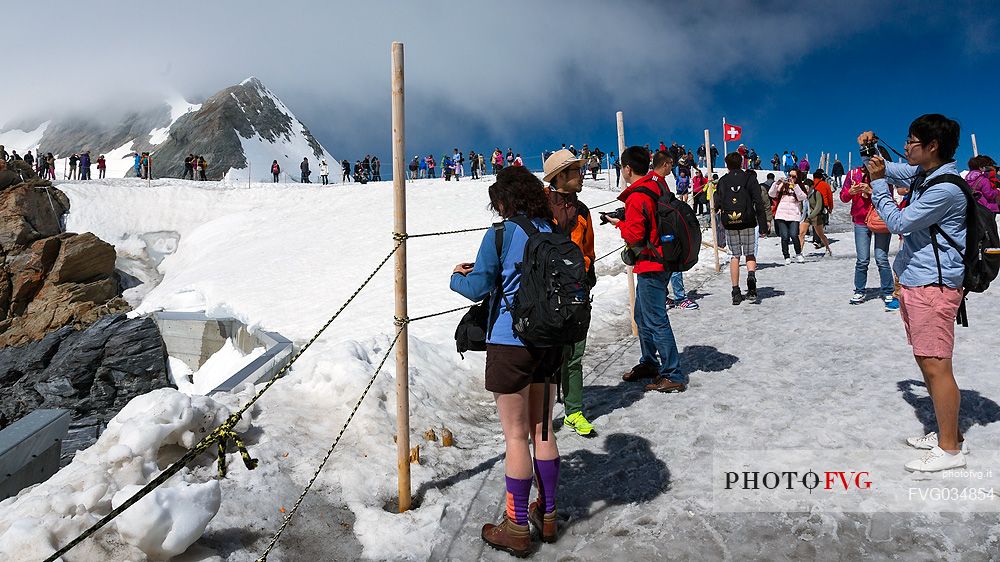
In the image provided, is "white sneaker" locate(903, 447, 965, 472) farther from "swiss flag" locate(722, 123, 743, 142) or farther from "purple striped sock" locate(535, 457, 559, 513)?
"swiss flag" locate(722, 123, 743, 142)

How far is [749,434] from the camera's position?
4.60m

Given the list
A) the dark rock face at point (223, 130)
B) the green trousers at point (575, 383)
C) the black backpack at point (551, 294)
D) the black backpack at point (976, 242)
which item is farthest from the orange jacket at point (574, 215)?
the dark rock face at point (223, 130)

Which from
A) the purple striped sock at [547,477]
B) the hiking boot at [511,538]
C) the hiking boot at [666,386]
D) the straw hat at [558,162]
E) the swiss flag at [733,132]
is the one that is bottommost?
the hiking boot at [511,538]

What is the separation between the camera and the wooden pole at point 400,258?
3.53 meters

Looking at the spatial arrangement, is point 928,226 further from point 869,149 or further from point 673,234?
point 673,234

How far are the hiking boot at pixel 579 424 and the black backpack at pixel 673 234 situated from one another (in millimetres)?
1622

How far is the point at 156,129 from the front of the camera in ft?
383

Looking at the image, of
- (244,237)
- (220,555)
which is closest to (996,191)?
(220,555)

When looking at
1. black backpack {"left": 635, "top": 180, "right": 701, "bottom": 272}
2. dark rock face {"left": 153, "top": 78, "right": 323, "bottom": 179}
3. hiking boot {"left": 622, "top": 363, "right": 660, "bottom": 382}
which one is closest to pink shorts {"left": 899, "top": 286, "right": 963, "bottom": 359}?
black backpack {"left": 635, "top": 180, "right": 701, "bottom": 272}

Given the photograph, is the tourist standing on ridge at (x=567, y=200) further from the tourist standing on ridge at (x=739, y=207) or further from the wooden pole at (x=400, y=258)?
the tourist standing on ridge at (x=739, y=207)

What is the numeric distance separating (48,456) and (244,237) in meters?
20.3

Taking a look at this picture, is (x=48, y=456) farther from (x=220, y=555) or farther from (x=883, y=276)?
(x=883, y=276)

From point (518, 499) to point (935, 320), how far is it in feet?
9.00

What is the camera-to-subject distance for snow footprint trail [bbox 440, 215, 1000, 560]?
10.4 ft
